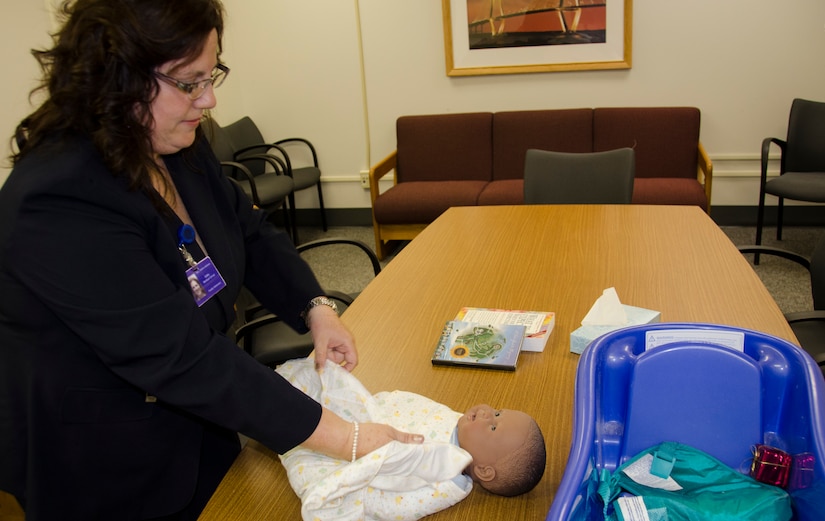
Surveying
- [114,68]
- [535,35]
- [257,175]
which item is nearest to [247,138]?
[257,175]

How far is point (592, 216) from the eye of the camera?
2719mm

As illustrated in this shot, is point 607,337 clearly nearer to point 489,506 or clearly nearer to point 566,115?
point 489,506

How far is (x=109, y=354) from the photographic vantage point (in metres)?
1.07

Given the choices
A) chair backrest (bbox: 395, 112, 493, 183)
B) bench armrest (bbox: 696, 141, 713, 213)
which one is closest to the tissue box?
bench armrest (bbox: 696, 141, 713, 213)

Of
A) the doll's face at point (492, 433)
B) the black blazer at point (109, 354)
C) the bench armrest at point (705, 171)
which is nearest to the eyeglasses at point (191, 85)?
the black blazer at point (109, 354)

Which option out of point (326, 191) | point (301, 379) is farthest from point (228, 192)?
point (326, 191)

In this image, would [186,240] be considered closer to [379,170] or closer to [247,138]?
[379,170]

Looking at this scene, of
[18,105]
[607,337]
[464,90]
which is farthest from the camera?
[464,90]

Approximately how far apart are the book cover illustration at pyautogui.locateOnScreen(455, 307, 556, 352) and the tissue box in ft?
0.26

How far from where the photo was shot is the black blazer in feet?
3.44

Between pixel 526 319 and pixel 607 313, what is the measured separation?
0.68ft

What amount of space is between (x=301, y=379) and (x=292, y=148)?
4.41 meters

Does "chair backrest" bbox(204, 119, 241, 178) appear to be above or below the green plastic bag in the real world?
above

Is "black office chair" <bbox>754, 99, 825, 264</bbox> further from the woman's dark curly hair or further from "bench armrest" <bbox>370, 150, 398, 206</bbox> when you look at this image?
the woman's dark curly hair
